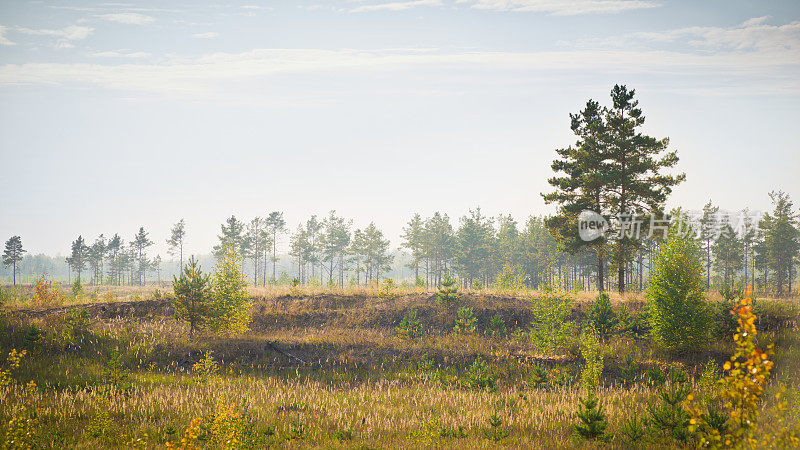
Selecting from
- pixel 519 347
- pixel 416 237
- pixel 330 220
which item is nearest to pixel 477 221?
pixel 416 237

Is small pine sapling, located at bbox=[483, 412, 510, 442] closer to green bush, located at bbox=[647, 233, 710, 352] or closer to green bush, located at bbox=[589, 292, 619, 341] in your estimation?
green bush, located at bbox=[647, 233, 710, 352]

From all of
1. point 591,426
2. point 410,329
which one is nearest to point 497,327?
point 410,329

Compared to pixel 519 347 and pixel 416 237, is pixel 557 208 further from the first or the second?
pixel 416 237

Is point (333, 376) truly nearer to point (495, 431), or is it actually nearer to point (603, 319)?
point (495, 431)

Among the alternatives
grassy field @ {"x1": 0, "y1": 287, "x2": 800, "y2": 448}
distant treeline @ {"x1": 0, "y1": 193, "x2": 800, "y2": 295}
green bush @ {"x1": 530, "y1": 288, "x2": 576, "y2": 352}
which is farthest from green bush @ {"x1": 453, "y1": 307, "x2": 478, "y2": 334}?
distant treeline @ {"x1": 0, "y1": 193, "x2": 800, "y2": 295}

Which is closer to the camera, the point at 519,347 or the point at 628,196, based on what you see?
the point at 519,347

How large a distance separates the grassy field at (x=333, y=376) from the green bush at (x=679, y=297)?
93 centimetres

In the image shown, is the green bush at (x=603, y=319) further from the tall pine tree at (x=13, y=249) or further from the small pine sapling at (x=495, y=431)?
the tall pine tree at (x=13, y=249)

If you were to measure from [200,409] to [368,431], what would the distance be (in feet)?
11.8

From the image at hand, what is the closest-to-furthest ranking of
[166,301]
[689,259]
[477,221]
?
[689,259] → [166,301] → [477,221]

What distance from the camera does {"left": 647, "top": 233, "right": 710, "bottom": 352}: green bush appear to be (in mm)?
14062

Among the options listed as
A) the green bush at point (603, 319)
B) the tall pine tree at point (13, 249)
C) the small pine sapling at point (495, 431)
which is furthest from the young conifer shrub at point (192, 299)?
the tall pine tree at point (13, 249)

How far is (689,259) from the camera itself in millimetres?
14359

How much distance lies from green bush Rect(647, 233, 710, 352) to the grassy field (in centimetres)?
93
